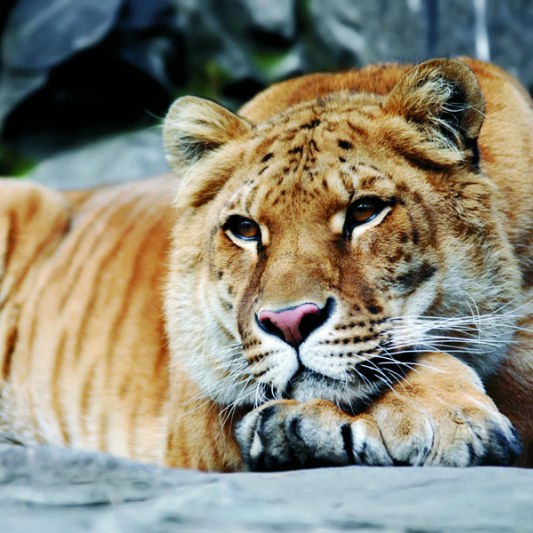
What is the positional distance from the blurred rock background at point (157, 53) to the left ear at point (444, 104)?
245 inches

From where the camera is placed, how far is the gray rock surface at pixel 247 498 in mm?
2428

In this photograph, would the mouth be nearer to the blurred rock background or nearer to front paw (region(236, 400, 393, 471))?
front paw (region(236, 400, 393, 471))

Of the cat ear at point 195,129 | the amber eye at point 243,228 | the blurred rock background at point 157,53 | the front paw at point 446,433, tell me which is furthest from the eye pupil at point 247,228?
the blurred rock background at point 157,53

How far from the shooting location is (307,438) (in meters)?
3.28

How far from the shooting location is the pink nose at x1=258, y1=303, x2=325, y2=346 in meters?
3.39

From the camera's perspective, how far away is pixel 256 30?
35.8 feet

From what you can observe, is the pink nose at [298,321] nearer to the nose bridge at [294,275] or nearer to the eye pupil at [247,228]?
the nose bridge at [294,275]

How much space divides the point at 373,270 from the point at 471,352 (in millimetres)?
556

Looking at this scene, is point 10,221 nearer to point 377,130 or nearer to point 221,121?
point 221,121

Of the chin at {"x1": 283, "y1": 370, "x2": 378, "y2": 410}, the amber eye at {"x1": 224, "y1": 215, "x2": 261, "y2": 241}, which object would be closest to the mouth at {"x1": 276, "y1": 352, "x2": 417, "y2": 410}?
the chin at {"x1": 283, "y1": 370, "x2": 378, "y2": 410}

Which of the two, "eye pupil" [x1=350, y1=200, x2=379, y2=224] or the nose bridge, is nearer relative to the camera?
the nose bridge

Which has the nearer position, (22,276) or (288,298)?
(288,298)

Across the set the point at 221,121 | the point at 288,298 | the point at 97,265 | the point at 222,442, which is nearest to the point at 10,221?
the point at 97,265

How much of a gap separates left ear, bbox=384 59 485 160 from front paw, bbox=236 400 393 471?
1260 mm
